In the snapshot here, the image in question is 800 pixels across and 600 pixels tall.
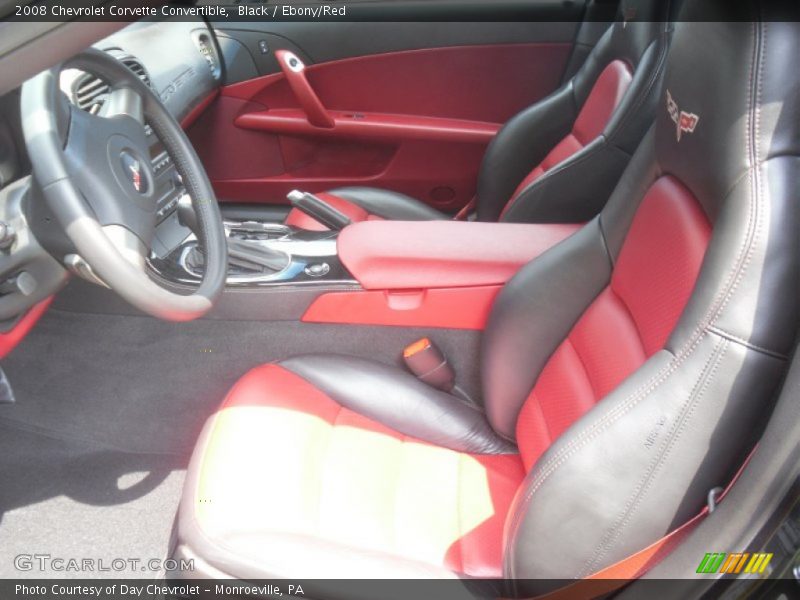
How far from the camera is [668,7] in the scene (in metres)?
1.31

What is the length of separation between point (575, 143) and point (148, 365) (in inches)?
Result: 40.0

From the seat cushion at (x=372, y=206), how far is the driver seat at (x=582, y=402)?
0.62m

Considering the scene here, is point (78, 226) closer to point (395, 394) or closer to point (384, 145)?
point (395, 394)

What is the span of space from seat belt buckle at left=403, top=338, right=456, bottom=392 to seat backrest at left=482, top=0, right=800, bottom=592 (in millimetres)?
358

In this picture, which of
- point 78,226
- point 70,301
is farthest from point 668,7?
point 70,301

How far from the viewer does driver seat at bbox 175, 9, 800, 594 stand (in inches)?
26.5

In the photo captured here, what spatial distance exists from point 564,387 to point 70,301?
36.6 inches

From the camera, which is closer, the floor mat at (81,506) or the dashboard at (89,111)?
the dashboard at (89,111)

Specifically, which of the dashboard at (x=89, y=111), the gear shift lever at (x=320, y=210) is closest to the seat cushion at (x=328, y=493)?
the dashboard at (x=89, y=111)

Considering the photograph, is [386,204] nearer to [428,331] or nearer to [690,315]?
[428,331]

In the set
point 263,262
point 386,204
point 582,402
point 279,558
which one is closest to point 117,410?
point 263,262

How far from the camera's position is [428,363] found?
1236 mm

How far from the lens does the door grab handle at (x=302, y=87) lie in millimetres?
2016

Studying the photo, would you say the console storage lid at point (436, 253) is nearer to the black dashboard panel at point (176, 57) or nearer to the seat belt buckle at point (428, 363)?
the seat belt buckle at point (428, 363)
